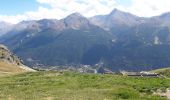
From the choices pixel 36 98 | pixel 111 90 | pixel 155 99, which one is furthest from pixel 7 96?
pixel 155 99

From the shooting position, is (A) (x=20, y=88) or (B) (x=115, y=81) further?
(B) (x=115, y=81)

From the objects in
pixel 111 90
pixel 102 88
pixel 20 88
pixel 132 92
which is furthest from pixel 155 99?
pixel 20 88

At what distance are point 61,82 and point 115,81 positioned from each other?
8879mm

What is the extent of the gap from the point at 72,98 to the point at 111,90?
8.06 meters

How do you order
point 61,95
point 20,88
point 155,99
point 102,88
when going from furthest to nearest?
point 20,88 → point 102,88 → point 61,95 → point 155,99

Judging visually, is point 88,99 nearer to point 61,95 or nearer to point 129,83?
point 61,95

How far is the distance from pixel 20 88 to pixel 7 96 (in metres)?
10.2

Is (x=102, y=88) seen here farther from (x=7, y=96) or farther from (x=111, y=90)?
(x=7, y=96)

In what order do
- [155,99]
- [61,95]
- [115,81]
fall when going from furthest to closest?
[115,81] → [61,95] → [155,99]

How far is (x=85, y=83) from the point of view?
218ft

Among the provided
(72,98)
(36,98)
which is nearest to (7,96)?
(36,98)

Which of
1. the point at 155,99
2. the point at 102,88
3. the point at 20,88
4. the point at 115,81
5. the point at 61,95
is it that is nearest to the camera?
the point at 155,99

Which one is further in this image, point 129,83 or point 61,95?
point 129,83

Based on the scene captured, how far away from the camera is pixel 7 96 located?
175ft
